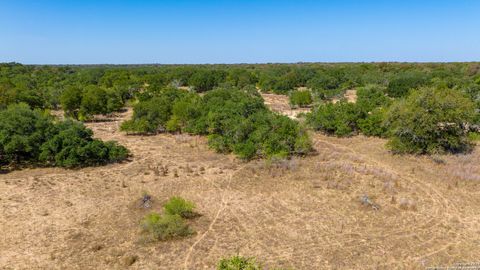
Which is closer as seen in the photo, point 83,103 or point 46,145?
point 46,145

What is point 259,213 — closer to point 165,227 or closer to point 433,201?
point 165,227

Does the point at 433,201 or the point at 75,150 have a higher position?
the point at 75,150

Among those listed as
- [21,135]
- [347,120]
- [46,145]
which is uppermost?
[21,135]

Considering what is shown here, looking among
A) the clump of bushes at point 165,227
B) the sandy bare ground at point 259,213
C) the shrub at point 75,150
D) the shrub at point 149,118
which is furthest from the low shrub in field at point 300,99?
the clump of bushes at point 165,227

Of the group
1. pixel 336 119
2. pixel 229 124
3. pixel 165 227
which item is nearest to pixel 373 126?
pixel 336 119

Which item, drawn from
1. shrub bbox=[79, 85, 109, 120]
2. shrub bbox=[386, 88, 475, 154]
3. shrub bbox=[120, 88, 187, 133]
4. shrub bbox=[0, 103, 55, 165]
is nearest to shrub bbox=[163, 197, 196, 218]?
shrub bbox=[0, 103, 55, 165]

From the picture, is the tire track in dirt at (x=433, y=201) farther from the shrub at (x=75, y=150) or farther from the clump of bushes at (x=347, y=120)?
the shrub at (x=75, y=150)
